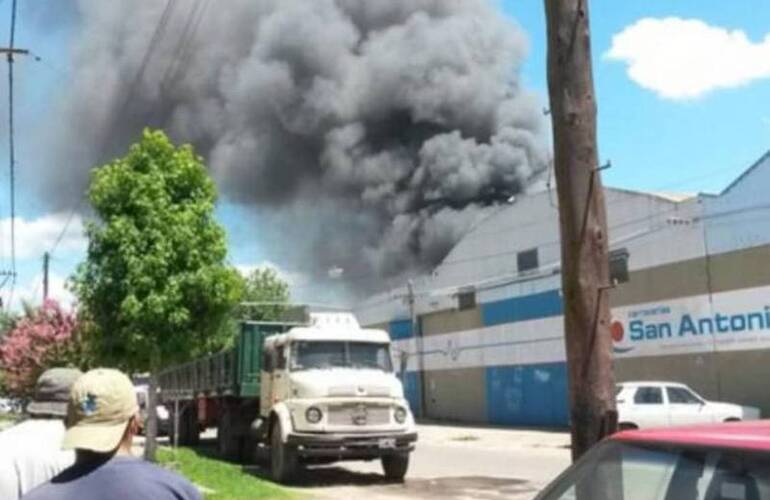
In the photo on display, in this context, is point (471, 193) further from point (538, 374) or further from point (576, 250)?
point (576, 250)

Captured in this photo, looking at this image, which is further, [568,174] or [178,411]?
[178,411]

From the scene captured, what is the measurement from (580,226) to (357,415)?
10663 mm

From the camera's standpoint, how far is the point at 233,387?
1923 centimetres

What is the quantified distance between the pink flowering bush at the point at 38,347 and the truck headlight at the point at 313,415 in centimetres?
1999

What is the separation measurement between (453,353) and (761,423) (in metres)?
34.8

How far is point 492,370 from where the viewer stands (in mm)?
35062

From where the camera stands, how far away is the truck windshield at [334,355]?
15523 mm

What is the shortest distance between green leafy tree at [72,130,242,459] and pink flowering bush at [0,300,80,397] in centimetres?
1797

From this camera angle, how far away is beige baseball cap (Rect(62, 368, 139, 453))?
2.50 m

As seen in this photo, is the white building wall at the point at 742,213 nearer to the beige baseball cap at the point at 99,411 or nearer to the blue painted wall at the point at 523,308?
the blue painted wall at the point at 523,308

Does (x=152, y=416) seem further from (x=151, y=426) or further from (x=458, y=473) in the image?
(x=458, y=473)

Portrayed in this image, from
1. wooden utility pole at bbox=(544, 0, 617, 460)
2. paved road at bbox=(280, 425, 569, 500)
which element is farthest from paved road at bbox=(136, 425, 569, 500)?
wooden utility pole at bbox=(544, 0, 617, 460)

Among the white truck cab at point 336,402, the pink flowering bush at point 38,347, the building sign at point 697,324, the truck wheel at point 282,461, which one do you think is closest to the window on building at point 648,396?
the building sign at point 697,324

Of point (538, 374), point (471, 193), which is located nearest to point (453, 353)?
point (538, 374)
